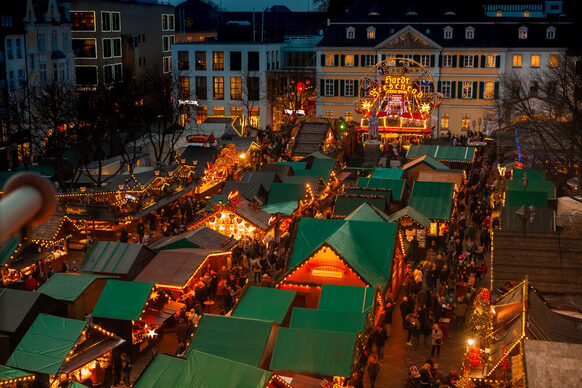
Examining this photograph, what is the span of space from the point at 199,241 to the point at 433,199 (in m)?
10.6

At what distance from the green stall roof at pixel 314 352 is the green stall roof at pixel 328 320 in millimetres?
1050

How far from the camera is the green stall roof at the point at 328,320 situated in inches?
667

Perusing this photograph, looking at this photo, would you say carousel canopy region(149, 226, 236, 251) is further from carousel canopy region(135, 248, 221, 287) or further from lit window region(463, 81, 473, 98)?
lit window region(463, 81, 473, 98)

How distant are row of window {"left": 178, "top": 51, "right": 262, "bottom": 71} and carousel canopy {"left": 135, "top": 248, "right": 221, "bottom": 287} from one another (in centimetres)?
4470

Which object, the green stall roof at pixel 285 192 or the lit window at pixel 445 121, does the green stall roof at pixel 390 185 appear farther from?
the lit window at pixel 445 121

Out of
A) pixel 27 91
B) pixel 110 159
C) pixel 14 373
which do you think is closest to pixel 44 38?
pixel 27 91

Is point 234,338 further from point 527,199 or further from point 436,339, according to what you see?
point 527,199

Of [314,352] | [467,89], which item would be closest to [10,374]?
[314,352]

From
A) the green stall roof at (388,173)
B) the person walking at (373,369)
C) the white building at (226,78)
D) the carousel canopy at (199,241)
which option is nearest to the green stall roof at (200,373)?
the person walking at (373,369)

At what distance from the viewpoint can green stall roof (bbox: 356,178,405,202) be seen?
3144cm

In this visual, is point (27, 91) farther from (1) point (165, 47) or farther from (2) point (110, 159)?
(1) point (165, 47)

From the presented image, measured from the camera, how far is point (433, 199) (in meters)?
29.8

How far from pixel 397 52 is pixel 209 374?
165ft

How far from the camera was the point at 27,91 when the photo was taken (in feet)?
138
